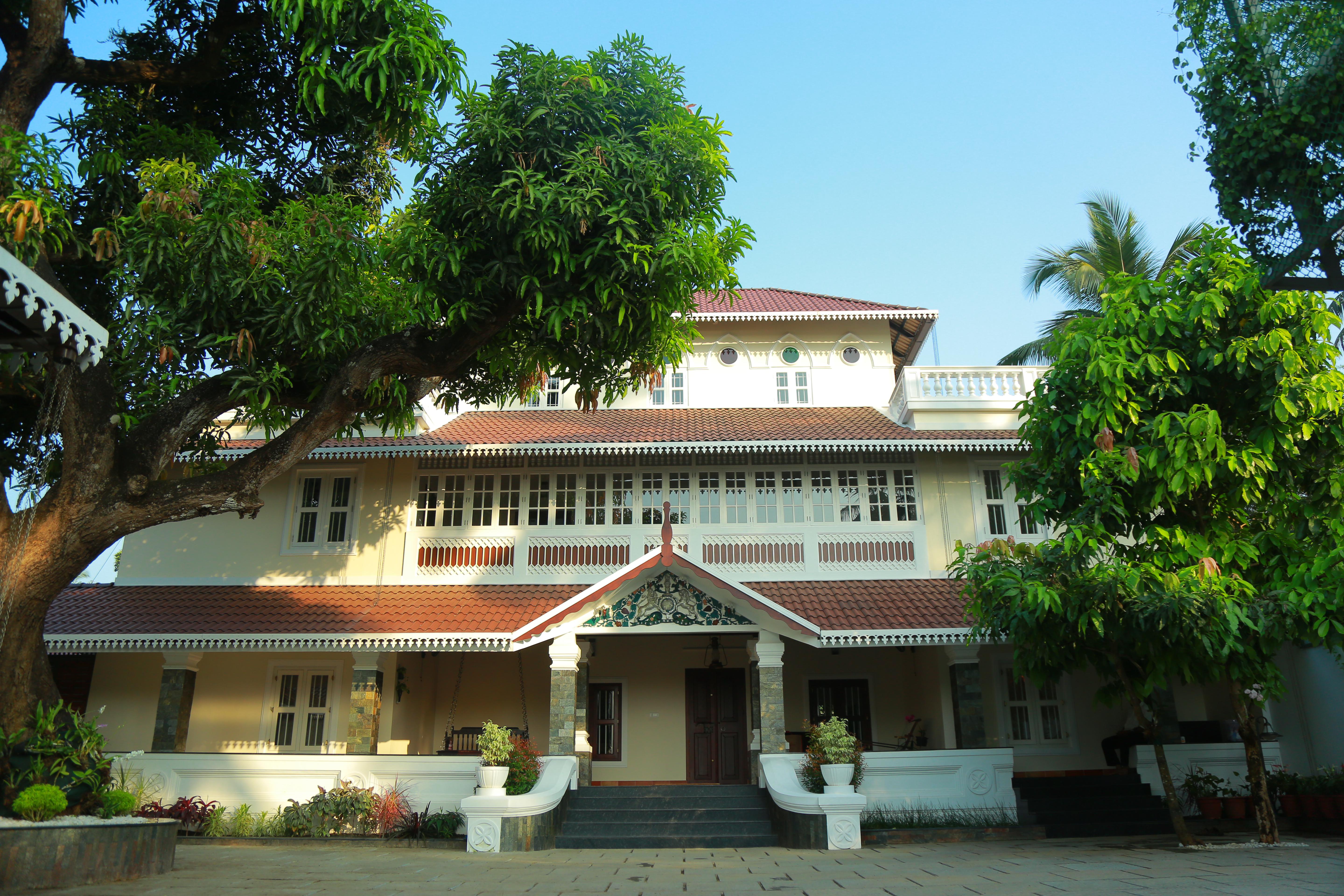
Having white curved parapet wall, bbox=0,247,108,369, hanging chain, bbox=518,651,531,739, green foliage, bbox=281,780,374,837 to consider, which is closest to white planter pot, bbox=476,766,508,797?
green foliage, bbox=281,780,374,837

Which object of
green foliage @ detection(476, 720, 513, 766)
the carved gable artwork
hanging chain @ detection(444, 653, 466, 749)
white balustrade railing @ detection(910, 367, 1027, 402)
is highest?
white balustrade railing @ detection(910, 367, 1027, 402)

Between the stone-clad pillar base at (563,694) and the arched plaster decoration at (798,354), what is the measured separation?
763cm

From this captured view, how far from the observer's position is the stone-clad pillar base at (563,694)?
1241cm

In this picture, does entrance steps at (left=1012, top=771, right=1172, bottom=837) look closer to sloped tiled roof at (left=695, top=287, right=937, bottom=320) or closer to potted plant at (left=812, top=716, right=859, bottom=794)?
potted plant at (left=812, top=716, right=859, bottom=794)

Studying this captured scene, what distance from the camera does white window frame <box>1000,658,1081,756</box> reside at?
15.0m

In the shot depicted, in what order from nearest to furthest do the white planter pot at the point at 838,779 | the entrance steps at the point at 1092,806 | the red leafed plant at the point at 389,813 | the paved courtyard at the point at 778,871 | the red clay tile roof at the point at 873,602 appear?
the paved courtyard at the point at 778,871
the white planter pot at the point at 838,779
the red leafed plant at the point at 389,813
the entrance steps at the point at 1092,806
the red clay tile roof at the point at 873,602

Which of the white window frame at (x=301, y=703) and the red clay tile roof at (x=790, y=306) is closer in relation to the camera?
the white window frame at (x=301, y=703)

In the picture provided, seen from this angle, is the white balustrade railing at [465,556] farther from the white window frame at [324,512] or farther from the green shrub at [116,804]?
the green shrub at [116,804]

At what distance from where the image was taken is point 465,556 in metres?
15.1

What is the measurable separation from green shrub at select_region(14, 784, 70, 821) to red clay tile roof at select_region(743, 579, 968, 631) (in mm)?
8155

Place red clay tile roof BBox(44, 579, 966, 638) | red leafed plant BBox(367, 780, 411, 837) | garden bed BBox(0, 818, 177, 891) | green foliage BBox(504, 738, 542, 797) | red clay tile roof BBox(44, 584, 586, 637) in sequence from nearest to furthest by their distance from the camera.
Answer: garden bed BBox(0, 818, 177, 891)
green foliage BBox(504, 738, 542, 797)
red leafed plant BBox(367, 780, 411, 837)
red clay tile roof BBox(44, 579, 966, 638)
red clay tile roof BBox(44, 584, 586, 637)

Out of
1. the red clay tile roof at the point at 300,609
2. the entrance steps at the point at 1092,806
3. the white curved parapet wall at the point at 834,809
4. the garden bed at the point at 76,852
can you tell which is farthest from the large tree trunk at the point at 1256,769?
the garden bed at the point at 76,852

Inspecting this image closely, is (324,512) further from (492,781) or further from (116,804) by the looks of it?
(116,804)

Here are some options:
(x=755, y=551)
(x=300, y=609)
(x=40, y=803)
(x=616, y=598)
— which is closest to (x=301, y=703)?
(x=300, y=609)
